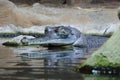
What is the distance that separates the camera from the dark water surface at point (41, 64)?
7.70 meters

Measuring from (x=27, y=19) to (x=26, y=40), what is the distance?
906 centimetres

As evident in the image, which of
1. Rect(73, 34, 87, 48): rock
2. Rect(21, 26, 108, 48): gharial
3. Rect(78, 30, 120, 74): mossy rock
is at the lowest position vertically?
Rect(73, 34, 87, 48): rock

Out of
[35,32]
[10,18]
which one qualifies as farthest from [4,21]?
[35,32]

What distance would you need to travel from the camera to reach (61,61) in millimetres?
9781

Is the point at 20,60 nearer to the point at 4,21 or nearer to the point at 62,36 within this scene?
the point at 62,36

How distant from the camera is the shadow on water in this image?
7.71 m

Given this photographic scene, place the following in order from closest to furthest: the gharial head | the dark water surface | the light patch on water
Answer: the dark water surface
the gharial head
the light patch on water

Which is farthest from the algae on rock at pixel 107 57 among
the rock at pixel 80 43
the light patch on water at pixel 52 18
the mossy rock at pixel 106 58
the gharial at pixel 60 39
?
the light patch on water at pixel 52 18

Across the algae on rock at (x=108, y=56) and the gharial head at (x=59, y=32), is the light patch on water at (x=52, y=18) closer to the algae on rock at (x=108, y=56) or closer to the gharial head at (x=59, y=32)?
the gharial head at (x=59, y=32)

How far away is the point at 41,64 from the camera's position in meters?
9.32

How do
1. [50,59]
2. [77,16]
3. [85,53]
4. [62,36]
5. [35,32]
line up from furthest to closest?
[77,16] → [35,32] → [62,36] → [85,53] → [50,59]

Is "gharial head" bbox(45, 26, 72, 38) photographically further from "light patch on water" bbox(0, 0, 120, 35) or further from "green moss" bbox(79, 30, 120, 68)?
"light patch on water" bbox(0, 0, 120, 35)

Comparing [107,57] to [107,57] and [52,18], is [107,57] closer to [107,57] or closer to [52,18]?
[107,57]

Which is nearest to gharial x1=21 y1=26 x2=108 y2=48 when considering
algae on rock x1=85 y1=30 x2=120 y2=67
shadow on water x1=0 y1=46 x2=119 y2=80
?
Result: shadow on water x1=0 y1=46 x2=119 y2=80
